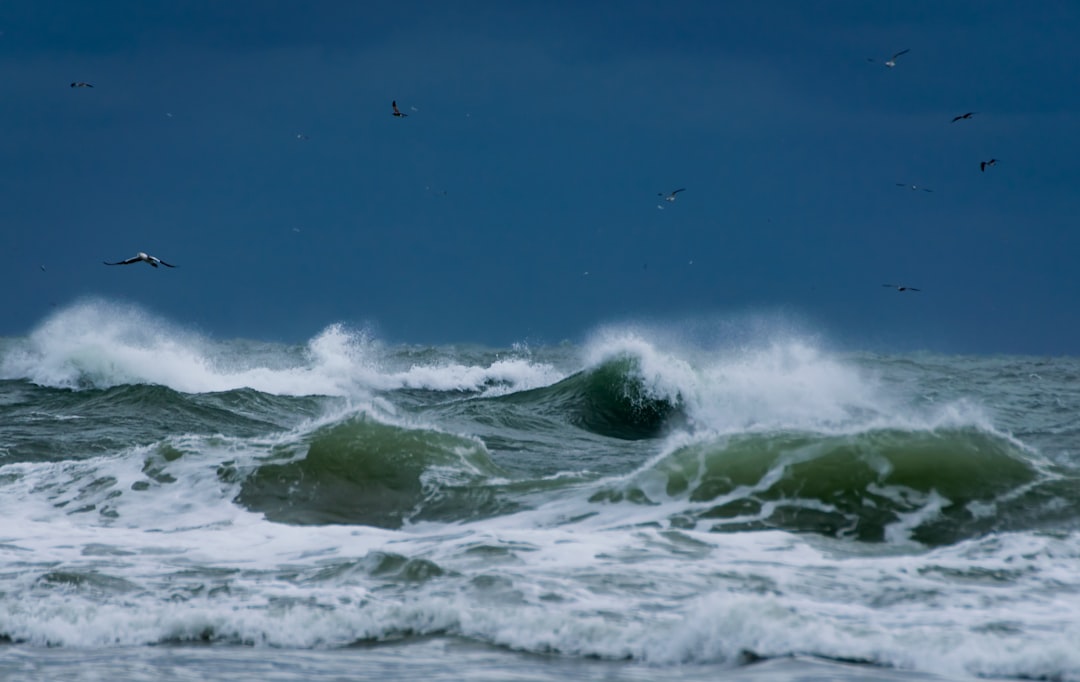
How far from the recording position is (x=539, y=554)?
8570 mm

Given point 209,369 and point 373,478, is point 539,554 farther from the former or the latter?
point 209,369

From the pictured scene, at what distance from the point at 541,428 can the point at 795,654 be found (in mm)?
13287

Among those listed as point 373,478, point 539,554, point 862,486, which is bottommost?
point 539,554

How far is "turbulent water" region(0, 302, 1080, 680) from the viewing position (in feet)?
21.2

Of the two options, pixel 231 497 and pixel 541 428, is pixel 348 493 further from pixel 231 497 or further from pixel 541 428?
pixel 541 428

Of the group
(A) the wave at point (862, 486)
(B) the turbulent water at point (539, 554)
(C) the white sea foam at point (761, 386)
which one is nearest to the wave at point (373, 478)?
(B) the turbulent water at point (539, 554)

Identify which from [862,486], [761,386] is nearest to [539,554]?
[862,486]

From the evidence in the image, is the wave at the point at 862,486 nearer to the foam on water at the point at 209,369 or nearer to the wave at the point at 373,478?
the wave at the point at 373,478

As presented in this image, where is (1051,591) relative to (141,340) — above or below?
below

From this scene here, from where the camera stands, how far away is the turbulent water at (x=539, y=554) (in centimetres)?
647

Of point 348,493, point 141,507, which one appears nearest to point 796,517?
point 348,493

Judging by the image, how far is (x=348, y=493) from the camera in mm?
11672

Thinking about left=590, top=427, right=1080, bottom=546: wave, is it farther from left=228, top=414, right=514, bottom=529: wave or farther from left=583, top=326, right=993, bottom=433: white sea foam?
left=583, top=326, right=993, bottom=433: white sea foam

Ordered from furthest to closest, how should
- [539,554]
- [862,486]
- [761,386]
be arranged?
[761,386], [862,486], [539,554]
